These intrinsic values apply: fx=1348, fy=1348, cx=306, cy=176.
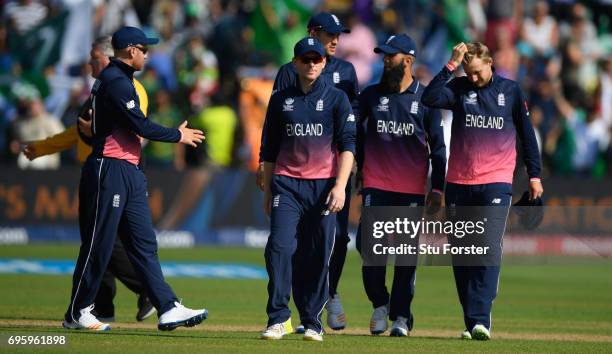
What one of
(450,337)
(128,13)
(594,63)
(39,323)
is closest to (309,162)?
(450,337)

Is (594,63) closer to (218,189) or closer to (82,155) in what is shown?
(218,189)

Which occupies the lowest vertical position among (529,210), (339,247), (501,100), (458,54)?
(339,247)

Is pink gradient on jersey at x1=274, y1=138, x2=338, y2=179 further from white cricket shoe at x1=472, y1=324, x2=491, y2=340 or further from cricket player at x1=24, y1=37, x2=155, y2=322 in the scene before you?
cricket player at x1=24, y1=37, x2=155, y2=322

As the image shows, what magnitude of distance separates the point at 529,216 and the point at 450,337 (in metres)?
1.37

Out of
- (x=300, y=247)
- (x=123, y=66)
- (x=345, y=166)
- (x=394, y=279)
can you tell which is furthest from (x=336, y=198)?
(x=123, y=66)

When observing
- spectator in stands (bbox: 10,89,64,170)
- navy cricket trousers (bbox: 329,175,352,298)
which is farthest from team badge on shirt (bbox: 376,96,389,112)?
spectator in stands (bbox: 10,89,64,170)

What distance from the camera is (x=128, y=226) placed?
12117 millimetres

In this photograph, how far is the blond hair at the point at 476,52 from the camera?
1236 cm

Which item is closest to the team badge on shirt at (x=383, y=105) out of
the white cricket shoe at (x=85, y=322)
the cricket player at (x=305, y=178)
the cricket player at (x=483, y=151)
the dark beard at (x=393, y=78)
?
the dark beard at (x=393, y=78)

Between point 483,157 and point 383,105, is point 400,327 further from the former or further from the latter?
point 383,105

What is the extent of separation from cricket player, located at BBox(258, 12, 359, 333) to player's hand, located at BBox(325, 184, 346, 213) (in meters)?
1.30

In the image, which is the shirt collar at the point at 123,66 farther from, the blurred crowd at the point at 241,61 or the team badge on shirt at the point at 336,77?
the blurred crowd at the point at 241,61

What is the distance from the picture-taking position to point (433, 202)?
12.9 m

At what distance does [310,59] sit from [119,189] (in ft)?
6.78
